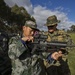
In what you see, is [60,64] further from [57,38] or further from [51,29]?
[51,29]

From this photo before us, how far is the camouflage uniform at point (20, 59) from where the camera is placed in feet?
16.4

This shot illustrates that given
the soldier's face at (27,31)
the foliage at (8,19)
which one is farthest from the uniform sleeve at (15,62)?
the foliage at (8,19)

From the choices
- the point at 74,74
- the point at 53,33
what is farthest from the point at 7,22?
the point at 53,33

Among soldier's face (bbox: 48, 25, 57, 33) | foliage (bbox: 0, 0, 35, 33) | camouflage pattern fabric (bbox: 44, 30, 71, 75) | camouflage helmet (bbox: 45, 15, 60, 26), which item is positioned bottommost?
camouflage pattern fabric (bbox: 44, 30, 71, 75)

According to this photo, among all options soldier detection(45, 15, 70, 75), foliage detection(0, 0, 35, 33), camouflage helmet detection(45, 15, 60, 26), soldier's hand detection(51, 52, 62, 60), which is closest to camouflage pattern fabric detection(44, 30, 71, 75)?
soldier detection(45, 15, 70, 75)

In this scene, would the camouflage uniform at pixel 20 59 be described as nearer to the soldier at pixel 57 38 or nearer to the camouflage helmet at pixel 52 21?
the soldier at pixel 57 38

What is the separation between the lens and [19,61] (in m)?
5.03

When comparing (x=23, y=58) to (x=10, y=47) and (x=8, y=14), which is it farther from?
(x=8, y=14)

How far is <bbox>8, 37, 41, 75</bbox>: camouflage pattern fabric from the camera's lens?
16.4 feet

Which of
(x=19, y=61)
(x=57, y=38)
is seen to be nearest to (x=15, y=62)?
(x=19, y=61)

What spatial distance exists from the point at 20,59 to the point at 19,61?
0.16ft

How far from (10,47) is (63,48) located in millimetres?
1577

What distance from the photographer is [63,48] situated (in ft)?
20.0

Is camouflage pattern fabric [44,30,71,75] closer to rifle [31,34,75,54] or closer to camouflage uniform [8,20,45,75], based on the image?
rifle [31,34,75,54]
